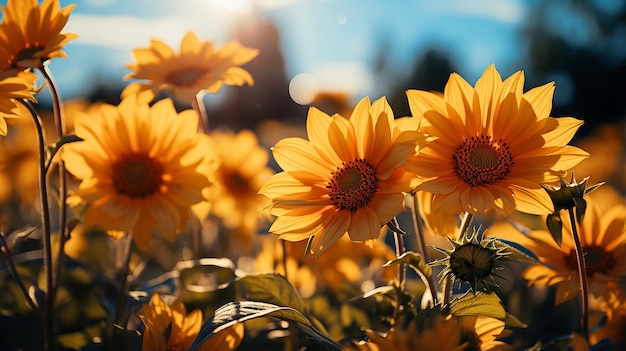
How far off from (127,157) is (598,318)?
1.44 meters

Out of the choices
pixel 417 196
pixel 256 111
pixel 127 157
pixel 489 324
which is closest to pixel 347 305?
Answer: pixel 417 196

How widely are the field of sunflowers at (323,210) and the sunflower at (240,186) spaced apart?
300 millimetres

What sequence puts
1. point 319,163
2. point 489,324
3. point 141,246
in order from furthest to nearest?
point 141,246 → point 319,163 → point 489,324

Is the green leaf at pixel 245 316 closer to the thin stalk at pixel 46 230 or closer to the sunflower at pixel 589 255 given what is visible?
the thin stalk at pixel 46 230

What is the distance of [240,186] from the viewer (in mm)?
2682

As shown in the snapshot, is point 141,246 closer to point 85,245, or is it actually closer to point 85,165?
point 85,165

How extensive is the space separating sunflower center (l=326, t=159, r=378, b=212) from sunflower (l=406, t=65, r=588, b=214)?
0.47ft

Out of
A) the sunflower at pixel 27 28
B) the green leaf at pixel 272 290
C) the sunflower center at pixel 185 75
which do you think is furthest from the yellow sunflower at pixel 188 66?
the green leaf at pixel 272 290

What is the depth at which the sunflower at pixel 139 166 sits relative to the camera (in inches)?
69.4

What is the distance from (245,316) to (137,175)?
810 mm

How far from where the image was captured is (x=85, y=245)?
114 inches

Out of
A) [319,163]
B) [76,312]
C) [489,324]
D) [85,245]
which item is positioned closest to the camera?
[489,324]

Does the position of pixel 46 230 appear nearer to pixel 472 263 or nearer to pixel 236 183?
pixel 472 263

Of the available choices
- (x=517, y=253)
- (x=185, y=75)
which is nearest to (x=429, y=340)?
(x=517, y=253)
